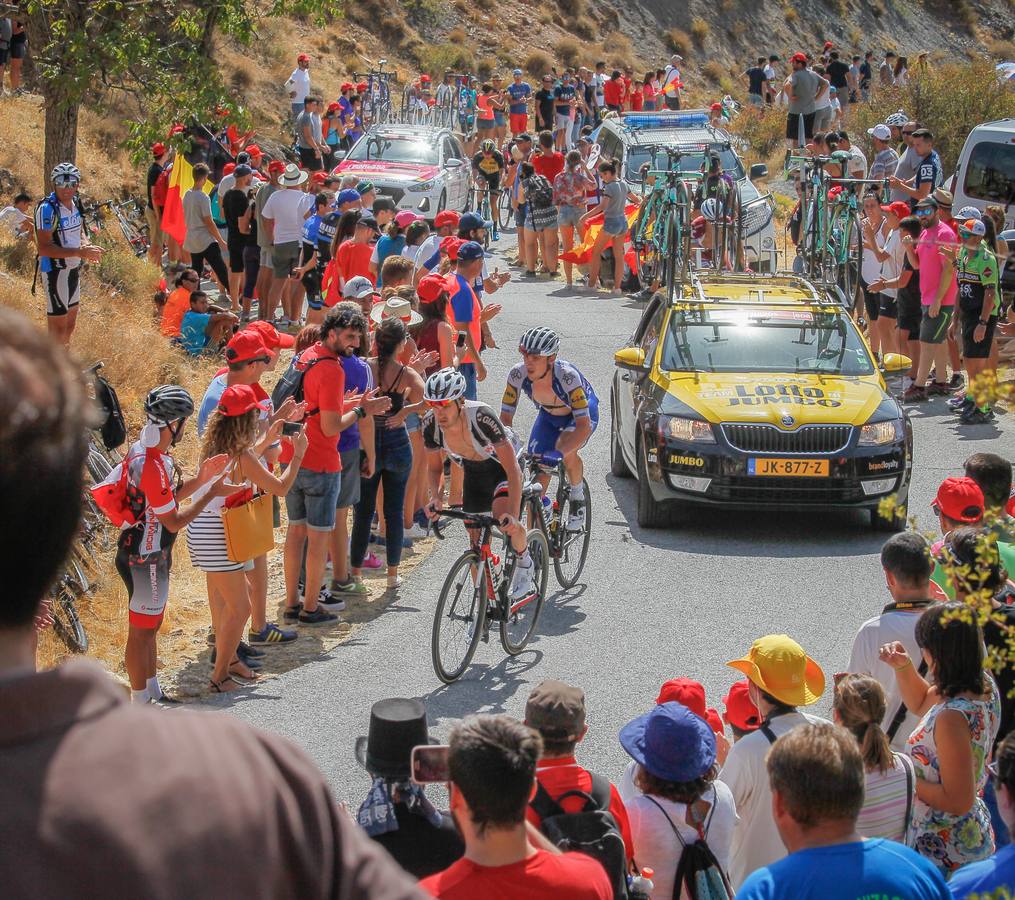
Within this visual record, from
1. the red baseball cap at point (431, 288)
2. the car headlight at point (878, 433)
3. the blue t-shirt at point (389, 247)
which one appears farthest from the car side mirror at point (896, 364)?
the blue t-shirt at point (389, 247)

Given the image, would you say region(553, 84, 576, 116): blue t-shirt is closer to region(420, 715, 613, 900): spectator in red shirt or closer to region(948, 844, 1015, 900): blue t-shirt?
region(948, 844, 1015, 900): blue t-shirt

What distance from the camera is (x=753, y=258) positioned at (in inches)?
842

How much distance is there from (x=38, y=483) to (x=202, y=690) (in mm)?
7022

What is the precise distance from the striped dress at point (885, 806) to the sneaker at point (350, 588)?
5.60 m

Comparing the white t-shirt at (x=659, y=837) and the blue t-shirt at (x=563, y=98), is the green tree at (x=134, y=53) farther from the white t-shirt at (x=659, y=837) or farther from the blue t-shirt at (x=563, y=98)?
the blue t-shirt at (x=563, y=98)

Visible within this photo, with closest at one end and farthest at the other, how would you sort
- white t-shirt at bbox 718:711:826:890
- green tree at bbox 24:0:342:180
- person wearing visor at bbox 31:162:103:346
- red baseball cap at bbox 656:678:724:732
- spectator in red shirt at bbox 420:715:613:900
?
spectator in red shirt at bbox 420:715:613:900
white t-shirt at bbox 718:711:826:890
red baseball cap at bbox 656:678:724:732
person wearing visor at bbox 31:162:103:346
green tree at bbox 24:0:342:180

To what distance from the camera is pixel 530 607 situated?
9.06m

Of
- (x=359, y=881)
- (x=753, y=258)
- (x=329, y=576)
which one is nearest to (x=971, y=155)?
(x=753, y=258)

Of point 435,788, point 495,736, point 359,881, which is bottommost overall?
point 435,788

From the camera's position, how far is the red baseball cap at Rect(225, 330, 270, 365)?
27.0 feet

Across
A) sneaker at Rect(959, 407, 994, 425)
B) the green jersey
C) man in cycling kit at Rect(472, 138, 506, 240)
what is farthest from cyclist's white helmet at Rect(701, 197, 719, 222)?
man in cycling kit at Rect(472, 138, 506, 240)

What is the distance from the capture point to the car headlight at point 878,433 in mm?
10844

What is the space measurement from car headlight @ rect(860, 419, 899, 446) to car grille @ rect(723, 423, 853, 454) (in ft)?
0.41

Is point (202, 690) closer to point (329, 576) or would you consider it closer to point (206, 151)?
point (329, 576)
